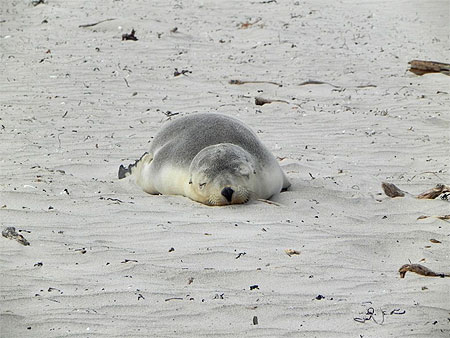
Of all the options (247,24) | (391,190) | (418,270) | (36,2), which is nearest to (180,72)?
(247,24)

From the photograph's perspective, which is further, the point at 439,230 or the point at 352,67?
the point at 352,67

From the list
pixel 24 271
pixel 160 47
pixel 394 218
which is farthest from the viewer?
pixel 160 47

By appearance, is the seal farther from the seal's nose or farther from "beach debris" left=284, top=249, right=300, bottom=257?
"beach debris" left=284, top=249, right=300, bottom=257

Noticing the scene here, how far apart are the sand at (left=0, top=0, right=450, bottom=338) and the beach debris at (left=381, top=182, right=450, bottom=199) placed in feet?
0.64

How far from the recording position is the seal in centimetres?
592

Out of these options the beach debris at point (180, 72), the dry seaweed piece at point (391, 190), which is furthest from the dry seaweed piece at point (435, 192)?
the beach debris at point (180, 72)

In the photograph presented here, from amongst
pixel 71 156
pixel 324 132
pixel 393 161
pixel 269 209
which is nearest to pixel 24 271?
pixel 269 209

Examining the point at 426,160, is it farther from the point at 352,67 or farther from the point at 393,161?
the point at 352,67

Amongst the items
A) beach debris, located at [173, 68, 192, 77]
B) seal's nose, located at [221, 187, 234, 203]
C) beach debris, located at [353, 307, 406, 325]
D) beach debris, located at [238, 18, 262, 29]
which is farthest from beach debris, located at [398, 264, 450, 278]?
beach debris, located at [238, 18, 262, 29]

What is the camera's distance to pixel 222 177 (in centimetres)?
590

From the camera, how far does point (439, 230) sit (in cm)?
546

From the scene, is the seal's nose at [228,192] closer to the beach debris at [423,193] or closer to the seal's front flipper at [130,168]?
the seal's front flipper at [130,168]

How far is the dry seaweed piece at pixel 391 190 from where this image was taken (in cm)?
648

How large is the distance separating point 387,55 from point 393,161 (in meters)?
5.92
